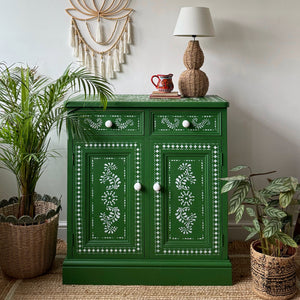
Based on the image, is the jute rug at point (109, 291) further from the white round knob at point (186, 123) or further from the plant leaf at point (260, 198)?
the white round knob at point (186, 123)

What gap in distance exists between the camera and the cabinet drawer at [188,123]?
2.52m

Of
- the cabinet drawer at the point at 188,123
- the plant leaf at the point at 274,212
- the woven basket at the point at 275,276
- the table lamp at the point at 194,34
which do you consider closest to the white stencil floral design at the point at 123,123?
the cabinet drawer at the point at 188,123

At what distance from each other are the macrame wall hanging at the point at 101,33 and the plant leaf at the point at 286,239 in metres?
1.49

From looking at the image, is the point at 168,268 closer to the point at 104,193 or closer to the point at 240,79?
the point at 104,193

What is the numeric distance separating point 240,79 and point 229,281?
132 centimetres

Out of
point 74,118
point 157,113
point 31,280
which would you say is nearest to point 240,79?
point 157,113

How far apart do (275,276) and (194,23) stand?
5.01 feet

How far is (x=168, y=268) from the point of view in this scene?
2.59 metres

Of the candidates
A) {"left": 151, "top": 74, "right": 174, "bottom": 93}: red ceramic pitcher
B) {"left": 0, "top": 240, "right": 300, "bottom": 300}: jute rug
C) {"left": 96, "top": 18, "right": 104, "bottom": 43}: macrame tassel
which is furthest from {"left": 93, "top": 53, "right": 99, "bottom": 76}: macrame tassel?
{"left": 0, "top": 240, "right": 300, "bottom": 300}: jute rug

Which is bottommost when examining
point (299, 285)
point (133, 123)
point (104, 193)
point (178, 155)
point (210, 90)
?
point (299, 285)

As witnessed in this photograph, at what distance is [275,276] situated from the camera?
2.41 metres

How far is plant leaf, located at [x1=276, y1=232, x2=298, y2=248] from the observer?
2336 mm

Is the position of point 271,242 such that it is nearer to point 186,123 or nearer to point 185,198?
point 185,198

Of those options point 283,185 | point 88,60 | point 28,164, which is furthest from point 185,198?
point 88,60
